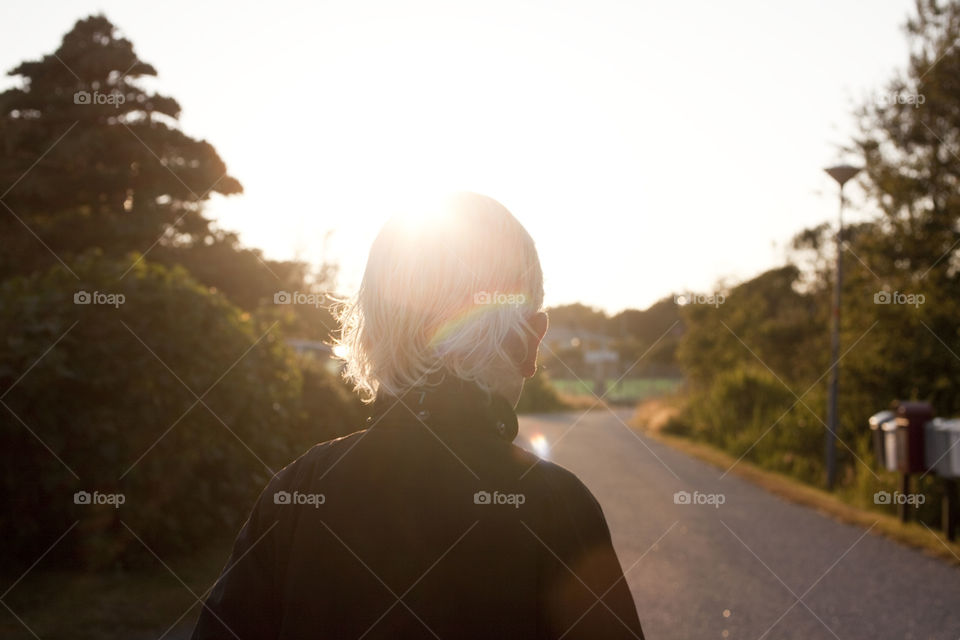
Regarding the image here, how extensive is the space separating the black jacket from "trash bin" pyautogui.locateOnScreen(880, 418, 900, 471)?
1066 centimetres

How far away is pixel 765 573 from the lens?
810cm

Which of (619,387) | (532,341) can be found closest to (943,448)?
(532,341)

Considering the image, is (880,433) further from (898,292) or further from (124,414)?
(124,414)

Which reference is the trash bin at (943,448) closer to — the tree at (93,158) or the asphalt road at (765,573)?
the asphalt road at (765,573)

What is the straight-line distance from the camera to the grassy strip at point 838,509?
9.48 meters

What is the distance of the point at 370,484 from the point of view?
1.68 meters

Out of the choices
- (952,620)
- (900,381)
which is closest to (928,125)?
(900,381)
